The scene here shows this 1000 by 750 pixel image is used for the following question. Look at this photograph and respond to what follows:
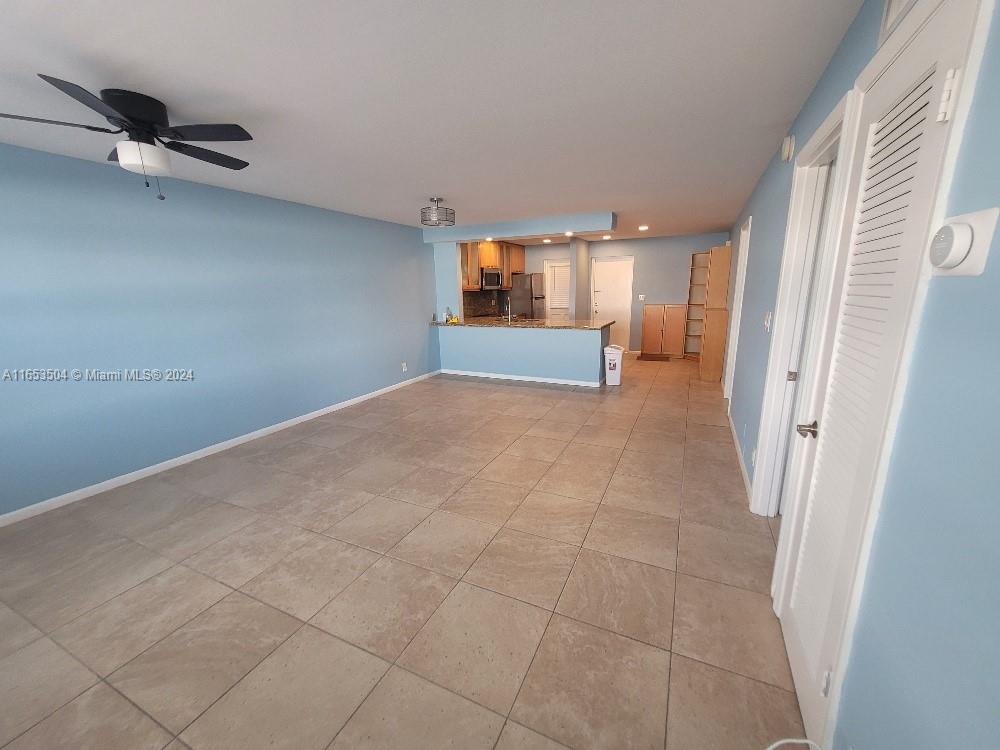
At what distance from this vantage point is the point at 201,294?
3340 millimetres

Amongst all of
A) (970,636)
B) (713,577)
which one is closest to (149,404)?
(713,577)

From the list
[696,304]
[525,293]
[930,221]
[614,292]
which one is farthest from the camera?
[614,292]

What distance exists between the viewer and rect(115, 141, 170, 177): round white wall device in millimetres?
1781

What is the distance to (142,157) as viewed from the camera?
1.81m

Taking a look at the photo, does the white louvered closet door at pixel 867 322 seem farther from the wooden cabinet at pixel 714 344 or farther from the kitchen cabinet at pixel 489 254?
the kitchen cabinet at pixel 489 254

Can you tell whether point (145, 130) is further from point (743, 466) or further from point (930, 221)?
point (743, 466)

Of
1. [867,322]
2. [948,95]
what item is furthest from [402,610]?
[948,95]

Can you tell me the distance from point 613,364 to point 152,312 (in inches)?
194

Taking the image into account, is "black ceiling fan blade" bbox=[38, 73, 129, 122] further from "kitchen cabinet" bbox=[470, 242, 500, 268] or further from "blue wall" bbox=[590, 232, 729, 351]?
"blue wall" bbox=[590, 232, 729, 351]

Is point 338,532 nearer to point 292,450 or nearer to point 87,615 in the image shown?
point 87,615

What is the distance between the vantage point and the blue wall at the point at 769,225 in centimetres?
130

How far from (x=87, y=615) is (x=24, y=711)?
0.45m

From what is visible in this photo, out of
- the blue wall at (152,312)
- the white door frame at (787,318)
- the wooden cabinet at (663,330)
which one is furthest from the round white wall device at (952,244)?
the wooden cabinet at (663,330)

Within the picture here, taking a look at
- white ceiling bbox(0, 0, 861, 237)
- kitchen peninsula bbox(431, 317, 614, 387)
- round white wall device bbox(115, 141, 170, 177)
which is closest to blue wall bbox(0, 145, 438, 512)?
white ceiling bbox(0, 0, 861, 237)
